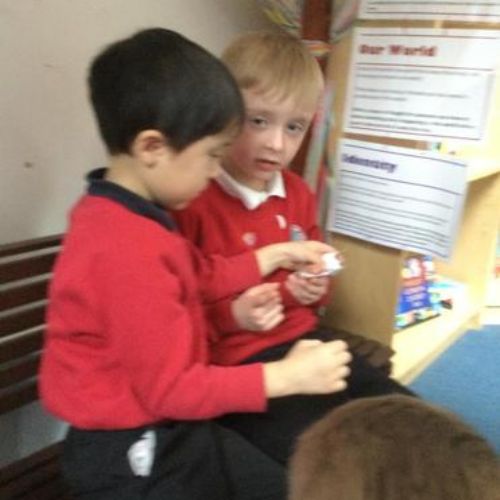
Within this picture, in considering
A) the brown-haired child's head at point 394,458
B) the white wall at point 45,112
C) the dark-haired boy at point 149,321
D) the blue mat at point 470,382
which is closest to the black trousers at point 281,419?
the dark-haired boy at point 149,321

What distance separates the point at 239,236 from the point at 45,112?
432mm

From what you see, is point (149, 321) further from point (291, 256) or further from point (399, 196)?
point (399, 196)

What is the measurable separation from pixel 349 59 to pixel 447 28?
0.72 feet

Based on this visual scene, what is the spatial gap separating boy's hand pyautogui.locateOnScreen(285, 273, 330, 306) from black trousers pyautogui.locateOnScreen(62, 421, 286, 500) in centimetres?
32

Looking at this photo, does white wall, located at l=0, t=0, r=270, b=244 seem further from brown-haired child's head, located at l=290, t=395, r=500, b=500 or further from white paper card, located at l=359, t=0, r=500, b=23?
brown-haired child's head, located at l=290, t=395, r=500, b=500

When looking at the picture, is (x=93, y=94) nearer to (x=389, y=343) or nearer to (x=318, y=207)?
(x=318, y=207)

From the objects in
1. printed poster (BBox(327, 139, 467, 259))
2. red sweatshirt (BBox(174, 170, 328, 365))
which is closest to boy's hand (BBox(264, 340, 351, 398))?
red sweatshirt (BBox(174, 170, 328, 365))

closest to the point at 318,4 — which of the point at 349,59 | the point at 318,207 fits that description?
the point at 349,59

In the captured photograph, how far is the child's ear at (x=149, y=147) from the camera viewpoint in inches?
32.7

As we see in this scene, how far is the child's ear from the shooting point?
830 millimetres

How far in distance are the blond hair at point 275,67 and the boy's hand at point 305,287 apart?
0.30 metres

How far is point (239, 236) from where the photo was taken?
3.79ft

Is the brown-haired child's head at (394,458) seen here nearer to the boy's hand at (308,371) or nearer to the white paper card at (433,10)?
the boy's hand at (308,371)

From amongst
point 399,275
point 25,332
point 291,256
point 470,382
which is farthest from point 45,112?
point 470,382
